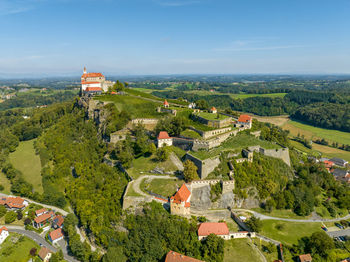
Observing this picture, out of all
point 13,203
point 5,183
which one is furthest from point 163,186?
point 5,183

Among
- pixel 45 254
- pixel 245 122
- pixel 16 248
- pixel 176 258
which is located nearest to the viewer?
pixel 176 258

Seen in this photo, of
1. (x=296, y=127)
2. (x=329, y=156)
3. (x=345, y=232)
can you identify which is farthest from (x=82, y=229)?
(x=296, y=127)

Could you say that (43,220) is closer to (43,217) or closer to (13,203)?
(43,217)

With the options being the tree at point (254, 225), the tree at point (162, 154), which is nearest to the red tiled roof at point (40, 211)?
the tree at point (162, 154)

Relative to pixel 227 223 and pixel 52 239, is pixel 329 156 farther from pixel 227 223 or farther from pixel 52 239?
pixel 52 239

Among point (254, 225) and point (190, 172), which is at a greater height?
point (190, 172)

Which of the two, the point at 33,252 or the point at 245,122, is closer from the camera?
the point at 33,252

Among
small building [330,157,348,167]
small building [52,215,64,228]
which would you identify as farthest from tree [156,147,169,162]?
small building [330,157,348,167]

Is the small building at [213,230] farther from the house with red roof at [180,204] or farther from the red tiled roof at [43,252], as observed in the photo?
the red tiled roof at [43,252]
